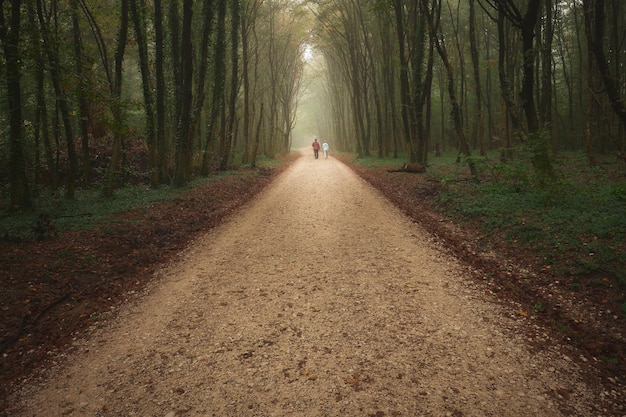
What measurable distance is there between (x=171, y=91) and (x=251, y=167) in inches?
245

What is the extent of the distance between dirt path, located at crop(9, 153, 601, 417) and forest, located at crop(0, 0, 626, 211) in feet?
14.4

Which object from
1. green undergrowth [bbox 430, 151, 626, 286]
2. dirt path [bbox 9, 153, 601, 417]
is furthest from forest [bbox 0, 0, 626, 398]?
dirt path [bbox 9, 153, 601, 417]

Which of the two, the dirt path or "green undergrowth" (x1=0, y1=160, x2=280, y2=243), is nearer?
the dirt path

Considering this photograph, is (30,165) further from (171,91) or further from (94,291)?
(94,291)

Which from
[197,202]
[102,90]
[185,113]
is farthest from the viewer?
[185,113]

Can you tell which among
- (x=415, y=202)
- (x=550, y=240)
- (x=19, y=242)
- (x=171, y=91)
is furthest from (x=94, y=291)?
(x=171, y=91)

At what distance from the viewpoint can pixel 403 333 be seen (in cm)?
372

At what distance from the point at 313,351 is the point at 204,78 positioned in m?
12.2

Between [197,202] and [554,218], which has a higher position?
[197,202]

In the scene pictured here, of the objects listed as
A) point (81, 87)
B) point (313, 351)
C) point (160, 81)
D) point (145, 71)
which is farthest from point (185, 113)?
point (313, 351)

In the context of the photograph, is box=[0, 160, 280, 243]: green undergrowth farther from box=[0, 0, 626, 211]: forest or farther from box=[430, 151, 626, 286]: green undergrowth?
box=[430, 151, 626, 286]: green undergrowth

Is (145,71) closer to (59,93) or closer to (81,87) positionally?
(59,93)

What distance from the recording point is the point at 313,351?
137 inches

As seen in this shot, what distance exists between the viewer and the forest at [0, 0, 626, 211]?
7574 millimetres
